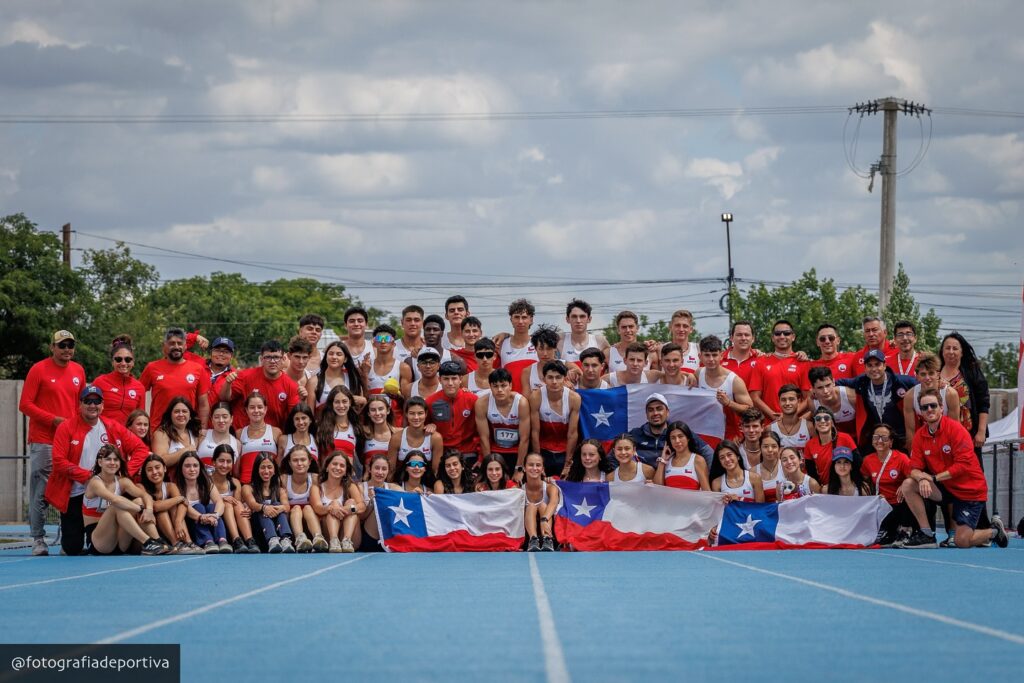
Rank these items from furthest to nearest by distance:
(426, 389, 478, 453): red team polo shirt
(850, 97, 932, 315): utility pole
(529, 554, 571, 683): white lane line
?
1. (850, 97, 932, 315): utility pole
2. (426, 389, 478, 453): red team polo shirt
3. (529, 554, 571, 683): white lane line

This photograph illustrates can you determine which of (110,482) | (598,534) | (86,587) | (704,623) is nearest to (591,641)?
(704,623)

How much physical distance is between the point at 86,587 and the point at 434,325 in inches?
260

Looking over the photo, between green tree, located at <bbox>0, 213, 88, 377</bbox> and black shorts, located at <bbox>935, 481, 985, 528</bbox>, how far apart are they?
30.7 m

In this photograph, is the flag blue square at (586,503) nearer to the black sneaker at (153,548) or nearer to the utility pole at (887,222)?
the black sneaker at (153,548)

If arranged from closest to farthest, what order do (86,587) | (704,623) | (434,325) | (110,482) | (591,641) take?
1. (591,641)
2. (704,623)
3. (86,587)
4. (110,482)
5. (434,325)

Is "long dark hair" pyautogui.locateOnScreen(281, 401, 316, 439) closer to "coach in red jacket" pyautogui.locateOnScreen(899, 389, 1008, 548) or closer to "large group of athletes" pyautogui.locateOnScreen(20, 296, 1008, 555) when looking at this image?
"large group of athletes" pyautogui.locateOnScreen(20, 296, 1008, 555)

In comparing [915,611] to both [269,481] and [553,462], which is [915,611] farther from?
[269,481]

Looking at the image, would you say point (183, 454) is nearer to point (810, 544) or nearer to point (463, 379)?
point (463, 379)

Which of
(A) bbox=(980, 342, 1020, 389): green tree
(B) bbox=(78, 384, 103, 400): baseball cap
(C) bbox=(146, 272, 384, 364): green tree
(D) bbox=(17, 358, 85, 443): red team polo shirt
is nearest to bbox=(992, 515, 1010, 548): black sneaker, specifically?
(B) bbox=(78, 384, 103, 400): baseball cap

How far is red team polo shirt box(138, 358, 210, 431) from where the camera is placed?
15312 millimetres

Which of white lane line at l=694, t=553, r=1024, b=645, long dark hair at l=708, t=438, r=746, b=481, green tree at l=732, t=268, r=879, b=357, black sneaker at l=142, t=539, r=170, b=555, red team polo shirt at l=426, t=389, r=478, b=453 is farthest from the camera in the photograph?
green tree at l=732, t=268, r=879, b=357

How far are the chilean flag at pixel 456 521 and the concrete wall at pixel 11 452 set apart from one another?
37.6 ft

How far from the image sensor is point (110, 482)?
14.8 metres

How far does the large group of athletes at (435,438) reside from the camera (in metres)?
14.8
